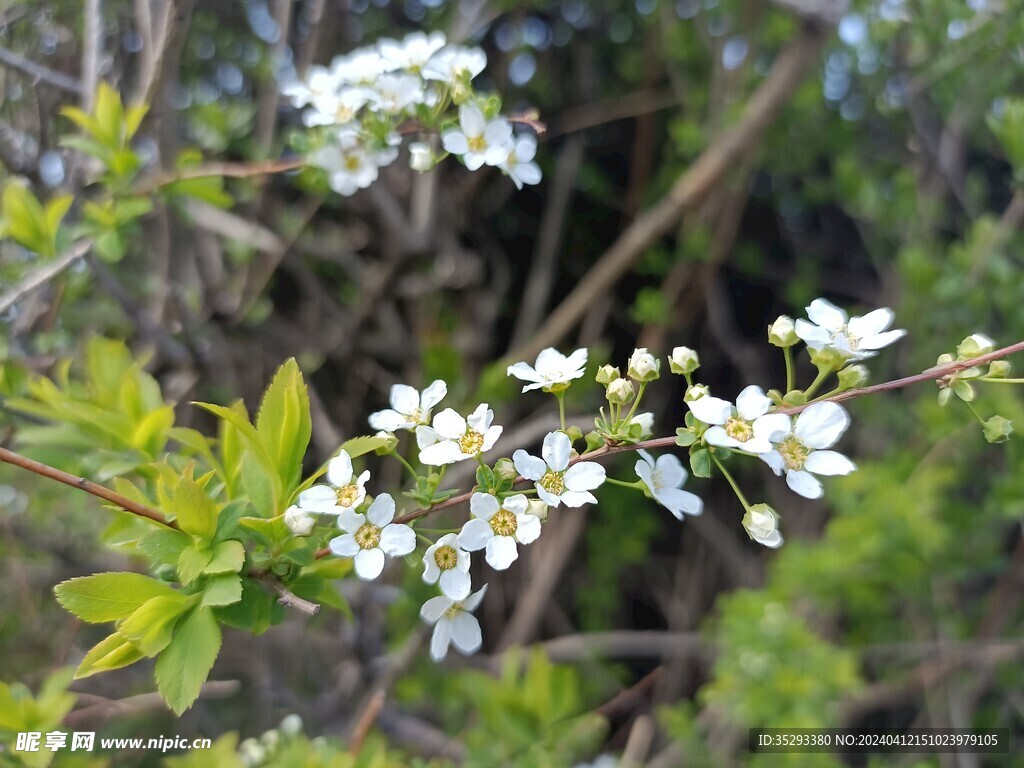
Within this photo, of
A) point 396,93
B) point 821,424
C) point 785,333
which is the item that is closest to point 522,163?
point 396,93

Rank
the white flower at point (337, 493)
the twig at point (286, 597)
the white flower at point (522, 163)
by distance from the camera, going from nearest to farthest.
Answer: the twig at point (286, 597) < the white flower at point (337, 493) < the white flower at point (522, 163)

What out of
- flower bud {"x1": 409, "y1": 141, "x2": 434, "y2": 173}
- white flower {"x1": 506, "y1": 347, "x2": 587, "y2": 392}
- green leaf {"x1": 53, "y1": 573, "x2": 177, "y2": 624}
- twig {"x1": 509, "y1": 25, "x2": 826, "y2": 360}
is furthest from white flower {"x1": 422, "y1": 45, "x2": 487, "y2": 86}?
twig {"x1": 509, "y1": 25, "x2": 826, "y2": 360}

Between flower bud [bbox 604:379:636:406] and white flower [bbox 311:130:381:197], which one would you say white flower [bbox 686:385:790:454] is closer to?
flower bud [bbox 604:379:636:406]

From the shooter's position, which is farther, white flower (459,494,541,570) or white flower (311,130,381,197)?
white flower (311,130,381,197)

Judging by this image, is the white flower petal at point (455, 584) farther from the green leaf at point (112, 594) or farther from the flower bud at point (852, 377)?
the flower bud at point (852, 377)

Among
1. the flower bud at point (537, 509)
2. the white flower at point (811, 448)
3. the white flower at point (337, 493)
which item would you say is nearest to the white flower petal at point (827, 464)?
the white flower at point (811, 448)

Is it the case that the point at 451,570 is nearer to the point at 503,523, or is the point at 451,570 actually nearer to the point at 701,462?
the point at 503,523

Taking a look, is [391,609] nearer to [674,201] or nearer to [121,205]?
[121,205]
